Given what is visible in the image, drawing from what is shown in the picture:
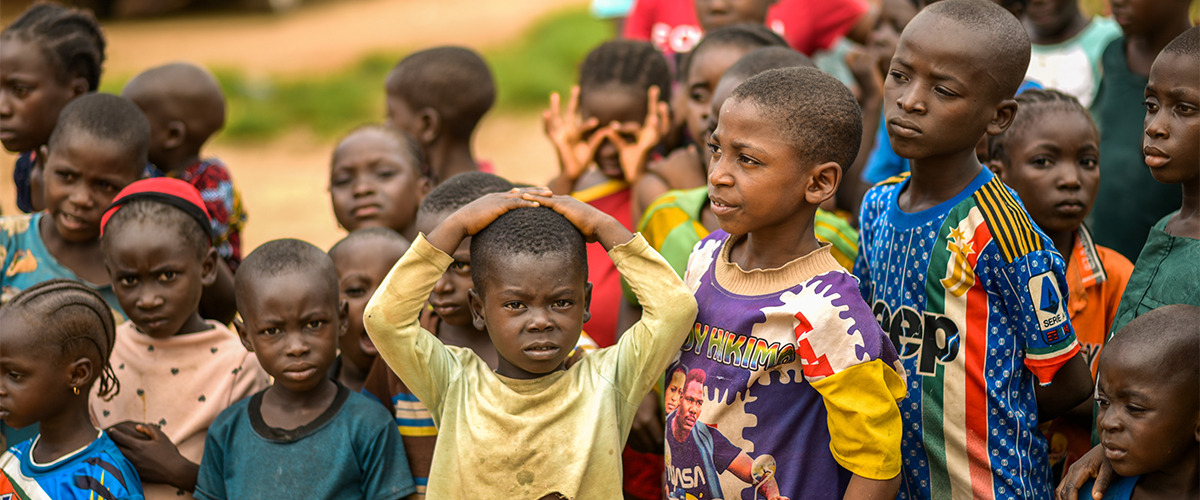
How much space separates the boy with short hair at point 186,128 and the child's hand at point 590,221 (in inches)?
80.4

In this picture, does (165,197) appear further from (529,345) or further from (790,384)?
(790,384)

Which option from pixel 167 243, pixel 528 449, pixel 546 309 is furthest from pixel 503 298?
pixel 167 243

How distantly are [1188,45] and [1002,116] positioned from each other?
448mm

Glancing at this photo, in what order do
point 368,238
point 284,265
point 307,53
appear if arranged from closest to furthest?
point 284,265
point 368,238
point 307,53

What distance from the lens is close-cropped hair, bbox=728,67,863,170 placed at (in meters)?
2.19

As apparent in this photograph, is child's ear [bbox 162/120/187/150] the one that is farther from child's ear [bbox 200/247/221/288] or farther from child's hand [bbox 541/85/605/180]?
child's hand [bbox 541/85/605/180]

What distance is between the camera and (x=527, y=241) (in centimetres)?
225

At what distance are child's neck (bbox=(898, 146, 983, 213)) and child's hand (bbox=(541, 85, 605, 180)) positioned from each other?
1413 mm

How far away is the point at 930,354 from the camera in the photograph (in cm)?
239

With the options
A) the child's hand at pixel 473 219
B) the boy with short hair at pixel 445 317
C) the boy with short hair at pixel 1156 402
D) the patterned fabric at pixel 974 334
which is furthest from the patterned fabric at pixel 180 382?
the boy with short hair at pixel 1156 402

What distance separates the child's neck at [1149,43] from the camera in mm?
3391

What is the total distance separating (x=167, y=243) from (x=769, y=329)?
1.85 meters

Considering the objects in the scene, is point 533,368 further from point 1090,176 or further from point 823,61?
point 823,61

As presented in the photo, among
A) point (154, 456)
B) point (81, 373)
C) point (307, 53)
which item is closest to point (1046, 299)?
point (154, 456)
